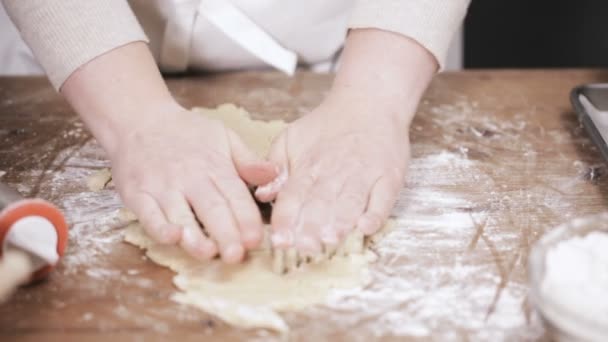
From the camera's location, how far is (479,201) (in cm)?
91

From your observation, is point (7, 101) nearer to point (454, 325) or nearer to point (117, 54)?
point (117, 54)

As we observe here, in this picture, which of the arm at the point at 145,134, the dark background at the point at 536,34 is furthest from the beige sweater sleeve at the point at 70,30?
the dark background at the point at 536,34

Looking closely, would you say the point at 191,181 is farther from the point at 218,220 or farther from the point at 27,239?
the point at 27,239

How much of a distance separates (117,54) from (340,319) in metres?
0.54

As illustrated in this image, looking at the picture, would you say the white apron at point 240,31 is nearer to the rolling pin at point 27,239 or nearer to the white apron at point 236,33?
the white apron at point 236,33

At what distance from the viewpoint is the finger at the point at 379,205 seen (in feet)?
2.64

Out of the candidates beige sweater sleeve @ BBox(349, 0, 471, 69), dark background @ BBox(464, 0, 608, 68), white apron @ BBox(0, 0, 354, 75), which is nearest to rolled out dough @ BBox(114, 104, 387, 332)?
beige sweater sleeve @ BBox(349, 0, 471, 69)

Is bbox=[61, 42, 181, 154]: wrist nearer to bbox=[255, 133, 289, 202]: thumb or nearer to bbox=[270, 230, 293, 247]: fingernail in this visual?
bbox=[255, 133, 289, 202]: thumb

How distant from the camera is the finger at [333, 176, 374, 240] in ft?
2.61

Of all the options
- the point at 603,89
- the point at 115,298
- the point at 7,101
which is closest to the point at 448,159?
the point at 603,89

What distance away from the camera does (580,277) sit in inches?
24.3

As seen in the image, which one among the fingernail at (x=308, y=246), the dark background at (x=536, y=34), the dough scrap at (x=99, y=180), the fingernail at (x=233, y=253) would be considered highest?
the fingernail at (x=308, y=246)

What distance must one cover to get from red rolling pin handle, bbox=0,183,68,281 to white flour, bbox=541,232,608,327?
522 mm

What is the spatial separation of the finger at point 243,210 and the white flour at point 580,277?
1.10ft
